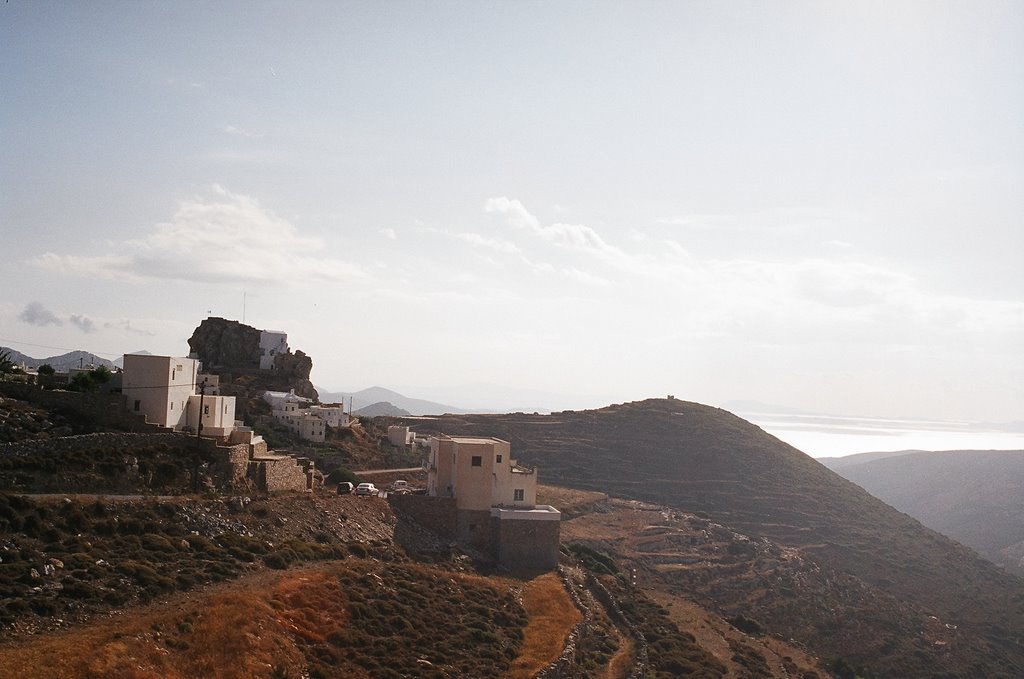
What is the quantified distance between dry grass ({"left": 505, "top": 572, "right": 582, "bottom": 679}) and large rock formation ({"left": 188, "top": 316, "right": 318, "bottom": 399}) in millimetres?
35417

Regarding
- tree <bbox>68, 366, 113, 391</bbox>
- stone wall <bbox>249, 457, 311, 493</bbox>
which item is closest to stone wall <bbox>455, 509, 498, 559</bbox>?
stone wall <bbox>249, 457, 311, 493</bbox>

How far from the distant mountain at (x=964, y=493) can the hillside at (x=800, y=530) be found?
3205 centimetres

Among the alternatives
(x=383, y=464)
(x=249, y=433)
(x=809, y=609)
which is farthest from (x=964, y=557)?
(x=249, y=433)

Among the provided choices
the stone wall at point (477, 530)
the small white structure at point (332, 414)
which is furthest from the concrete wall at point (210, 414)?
the small white structure at point (332, 414)

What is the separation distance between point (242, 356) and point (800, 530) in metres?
50.3

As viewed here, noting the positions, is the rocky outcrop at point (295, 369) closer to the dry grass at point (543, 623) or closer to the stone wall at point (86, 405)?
the stone wall at point (86, 405)

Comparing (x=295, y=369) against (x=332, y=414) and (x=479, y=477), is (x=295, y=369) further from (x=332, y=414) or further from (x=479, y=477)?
(x=479, y=477)

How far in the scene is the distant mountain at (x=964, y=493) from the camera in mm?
109750

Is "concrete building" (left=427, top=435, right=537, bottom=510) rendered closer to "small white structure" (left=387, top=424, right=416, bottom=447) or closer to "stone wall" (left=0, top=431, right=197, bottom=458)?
"stone wall" (left=0, top=431, right=197, bottom=458)

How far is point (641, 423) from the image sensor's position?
291ft

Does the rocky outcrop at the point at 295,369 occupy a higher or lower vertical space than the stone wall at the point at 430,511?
higher

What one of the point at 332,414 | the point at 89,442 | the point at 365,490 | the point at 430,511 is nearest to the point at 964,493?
the point at 332,414

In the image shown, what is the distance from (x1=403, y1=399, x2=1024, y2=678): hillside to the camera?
46406mm

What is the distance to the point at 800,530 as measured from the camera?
6825cm
